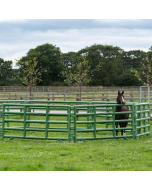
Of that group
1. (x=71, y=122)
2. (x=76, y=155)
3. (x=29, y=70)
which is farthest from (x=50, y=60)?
(x=76, y=155)

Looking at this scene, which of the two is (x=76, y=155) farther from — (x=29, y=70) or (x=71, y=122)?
(x=29, y=70)

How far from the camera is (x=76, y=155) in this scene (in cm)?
758

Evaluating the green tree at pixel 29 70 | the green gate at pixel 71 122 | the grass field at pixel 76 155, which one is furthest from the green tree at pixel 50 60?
the grass field at pixel 76 155

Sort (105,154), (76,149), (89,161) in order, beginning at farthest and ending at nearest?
(76,149) < (105,154) < (89,161)

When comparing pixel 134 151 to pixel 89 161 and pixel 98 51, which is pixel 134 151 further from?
pixel 98 51

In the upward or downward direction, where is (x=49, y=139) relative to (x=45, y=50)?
downward

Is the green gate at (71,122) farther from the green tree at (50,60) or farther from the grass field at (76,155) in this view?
the green tree at (50,60)

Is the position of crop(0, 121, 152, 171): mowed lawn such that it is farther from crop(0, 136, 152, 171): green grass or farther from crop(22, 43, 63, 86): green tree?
crop(22, 43, 63, 86): green tree

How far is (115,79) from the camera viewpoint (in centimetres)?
8262

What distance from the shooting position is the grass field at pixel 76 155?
635 cm

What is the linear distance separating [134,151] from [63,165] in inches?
108
